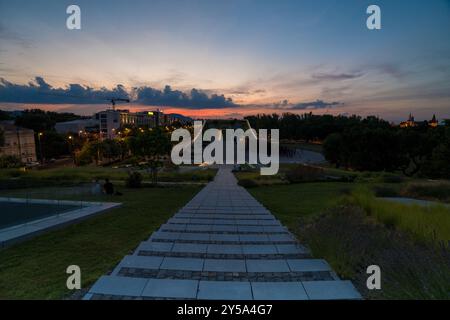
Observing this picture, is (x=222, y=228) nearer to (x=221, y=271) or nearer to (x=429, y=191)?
(x=221, y=271)

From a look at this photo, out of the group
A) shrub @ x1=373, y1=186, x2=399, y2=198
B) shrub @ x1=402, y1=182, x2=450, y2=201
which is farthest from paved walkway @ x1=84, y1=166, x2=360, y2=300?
shrub @ x1=402, y1=182, x2=450, y2=201

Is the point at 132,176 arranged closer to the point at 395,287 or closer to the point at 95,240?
the point at 95,240

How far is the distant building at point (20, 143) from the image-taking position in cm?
5047

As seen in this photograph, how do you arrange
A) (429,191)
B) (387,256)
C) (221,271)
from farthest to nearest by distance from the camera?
(429,191), (221,271), (387,256)

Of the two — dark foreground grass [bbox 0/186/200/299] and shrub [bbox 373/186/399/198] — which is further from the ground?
dark foreground grass [bbox 0/186/200/299]

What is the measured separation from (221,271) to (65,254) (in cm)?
334

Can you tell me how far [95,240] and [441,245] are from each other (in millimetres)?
6980

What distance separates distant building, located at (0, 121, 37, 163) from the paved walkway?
57529 millimetres

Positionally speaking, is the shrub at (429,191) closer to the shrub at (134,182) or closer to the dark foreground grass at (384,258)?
the dark foreground grass at (384,258)

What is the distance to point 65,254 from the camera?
17.6 feet

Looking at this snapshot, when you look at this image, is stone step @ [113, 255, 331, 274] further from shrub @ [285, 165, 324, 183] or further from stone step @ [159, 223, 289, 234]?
shrub @ [285, 165, 324, 183]

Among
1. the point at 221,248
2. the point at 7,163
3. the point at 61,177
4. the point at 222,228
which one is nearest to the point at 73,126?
the point at 7,163

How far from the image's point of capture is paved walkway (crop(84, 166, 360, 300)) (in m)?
3.66

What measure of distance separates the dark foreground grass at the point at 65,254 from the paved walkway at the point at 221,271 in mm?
481
